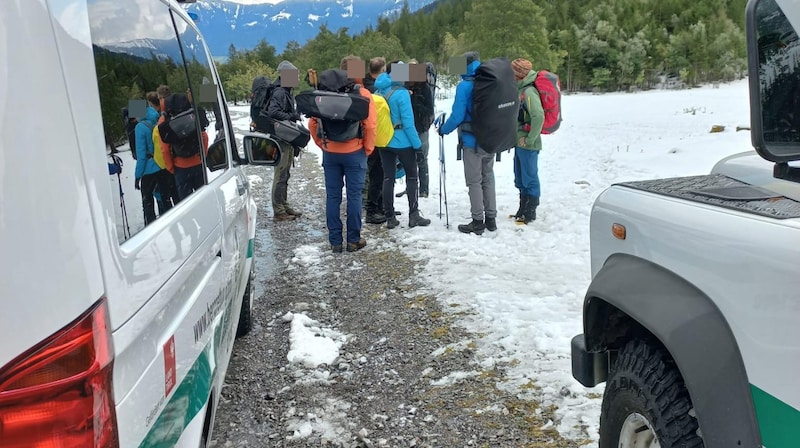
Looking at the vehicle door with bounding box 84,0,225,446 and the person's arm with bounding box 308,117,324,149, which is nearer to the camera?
the vehicle door with bounding box 84,0,225,446

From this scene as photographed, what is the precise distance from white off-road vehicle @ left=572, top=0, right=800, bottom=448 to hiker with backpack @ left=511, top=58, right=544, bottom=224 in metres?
5.16

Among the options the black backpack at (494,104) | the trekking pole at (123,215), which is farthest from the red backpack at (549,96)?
the trekking pole at (123,215)

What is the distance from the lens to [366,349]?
4383 millimetres

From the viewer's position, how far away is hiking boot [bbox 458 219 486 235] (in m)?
7.18

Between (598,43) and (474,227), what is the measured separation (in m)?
60.3

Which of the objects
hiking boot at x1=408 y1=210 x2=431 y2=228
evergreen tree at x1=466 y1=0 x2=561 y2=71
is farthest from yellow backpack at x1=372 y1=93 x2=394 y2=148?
evergreen tree at x1=466 y1=0 x2=561 y2=71

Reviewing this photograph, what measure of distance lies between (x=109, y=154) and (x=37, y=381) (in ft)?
2.01

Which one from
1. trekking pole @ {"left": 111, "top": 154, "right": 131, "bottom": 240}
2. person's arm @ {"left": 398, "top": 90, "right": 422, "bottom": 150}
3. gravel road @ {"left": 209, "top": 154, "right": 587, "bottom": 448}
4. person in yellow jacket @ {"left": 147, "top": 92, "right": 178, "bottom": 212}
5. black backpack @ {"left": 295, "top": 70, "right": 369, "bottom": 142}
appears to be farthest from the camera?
person's arm @ {"left": 398, "top": 90, "right": 422, "bottom": 150}

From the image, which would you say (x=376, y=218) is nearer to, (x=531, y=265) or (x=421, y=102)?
(x=421, y=102)

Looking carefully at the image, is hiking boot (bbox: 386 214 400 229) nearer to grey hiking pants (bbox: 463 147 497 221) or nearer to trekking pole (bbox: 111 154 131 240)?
grey hiking pants (bbox: 463 147 497 221)

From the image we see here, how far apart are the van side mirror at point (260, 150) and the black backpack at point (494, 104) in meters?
3.16

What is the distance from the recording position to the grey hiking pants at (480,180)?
7.07 metres

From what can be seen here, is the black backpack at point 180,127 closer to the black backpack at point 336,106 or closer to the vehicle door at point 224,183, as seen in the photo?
the vehicle door at point 224,183

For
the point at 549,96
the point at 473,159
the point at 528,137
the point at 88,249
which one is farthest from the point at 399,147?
the point at 88,249
